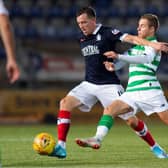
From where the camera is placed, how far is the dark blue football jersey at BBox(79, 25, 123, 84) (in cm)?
976

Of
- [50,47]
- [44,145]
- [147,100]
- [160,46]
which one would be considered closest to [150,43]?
[160,46]

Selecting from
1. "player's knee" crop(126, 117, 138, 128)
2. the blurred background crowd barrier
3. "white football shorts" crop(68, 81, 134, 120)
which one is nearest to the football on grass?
"white football shorts" crop(68, 81, 134, 120)

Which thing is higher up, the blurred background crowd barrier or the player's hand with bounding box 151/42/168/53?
the player's hand with bounding box 151/42/168/53

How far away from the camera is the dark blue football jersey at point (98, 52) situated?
32.0 feet

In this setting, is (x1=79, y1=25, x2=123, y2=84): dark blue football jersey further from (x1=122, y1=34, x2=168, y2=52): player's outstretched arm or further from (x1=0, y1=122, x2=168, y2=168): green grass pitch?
(x1=0, y1=122, x2=168, y2=168): green grass pitch

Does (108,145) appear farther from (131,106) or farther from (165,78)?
(165,78)

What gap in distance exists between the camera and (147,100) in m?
9.27

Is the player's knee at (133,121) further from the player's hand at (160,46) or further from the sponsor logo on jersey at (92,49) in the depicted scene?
the player's hand at (160,46)

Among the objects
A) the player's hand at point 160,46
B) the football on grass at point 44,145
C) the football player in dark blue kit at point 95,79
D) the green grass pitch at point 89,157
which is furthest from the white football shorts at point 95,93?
the player's hand at point 160,46

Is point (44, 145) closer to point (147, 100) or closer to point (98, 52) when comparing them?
point (147, 100)

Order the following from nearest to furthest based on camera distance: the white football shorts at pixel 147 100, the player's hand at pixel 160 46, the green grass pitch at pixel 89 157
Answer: the green grass pitch at pixel 89 157
the player's hand at pixel 160 46
the white football shorts at pixel 147 100

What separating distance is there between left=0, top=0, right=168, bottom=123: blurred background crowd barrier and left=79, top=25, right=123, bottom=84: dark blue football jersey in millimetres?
10576

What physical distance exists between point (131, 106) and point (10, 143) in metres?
3.39

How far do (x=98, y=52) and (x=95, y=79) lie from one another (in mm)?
340
